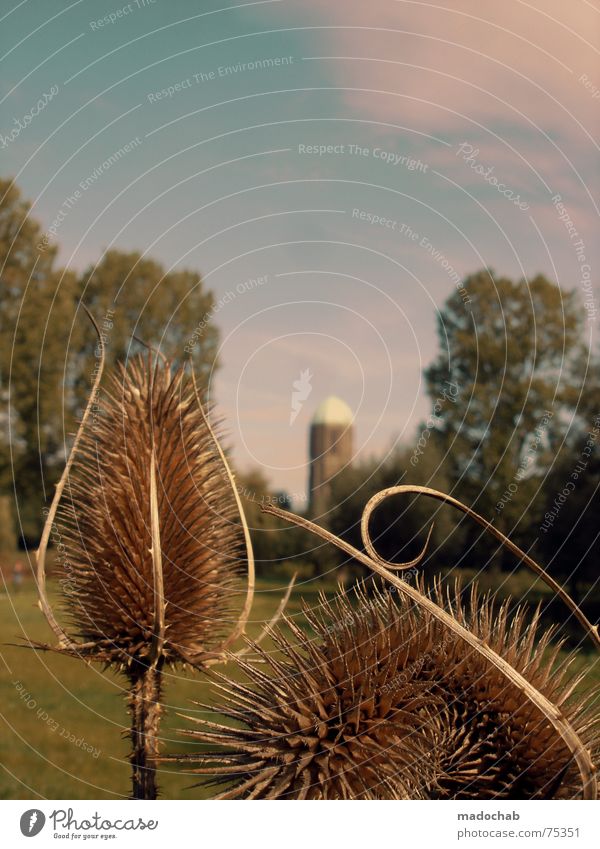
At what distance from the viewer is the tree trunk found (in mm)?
2381

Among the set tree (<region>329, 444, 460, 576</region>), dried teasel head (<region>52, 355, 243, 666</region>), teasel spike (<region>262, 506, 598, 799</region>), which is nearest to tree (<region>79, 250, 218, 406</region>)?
dried teasel head (<region>52, 355, 243, 666</region>)

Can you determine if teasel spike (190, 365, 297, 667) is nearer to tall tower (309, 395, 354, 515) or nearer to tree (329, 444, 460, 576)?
tall tower (309, 395, 354, 515)

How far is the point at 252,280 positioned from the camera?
129 inches

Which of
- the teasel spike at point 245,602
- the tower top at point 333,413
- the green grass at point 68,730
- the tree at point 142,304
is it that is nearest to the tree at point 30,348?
Result: the tree at point 142,304

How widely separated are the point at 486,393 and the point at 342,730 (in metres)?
6.90

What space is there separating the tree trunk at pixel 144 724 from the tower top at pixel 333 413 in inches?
53.2

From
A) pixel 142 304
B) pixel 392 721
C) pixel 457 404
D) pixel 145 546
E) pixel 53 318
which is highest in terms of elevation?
pixel 53 318

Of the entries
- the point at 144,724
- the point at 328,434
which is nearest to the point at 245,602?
the point at 144,724

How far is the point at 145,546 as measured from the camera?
7.95 ft

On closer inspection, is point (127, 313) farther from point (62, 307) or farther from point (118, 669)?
point (118, 669)

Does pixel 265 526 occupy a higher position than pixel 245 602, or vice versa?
pixel 265 526

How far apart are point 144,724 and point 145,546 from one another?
51 centimetres

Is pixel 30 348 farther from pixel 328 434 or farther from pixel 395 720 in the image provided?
pixel 395 720
